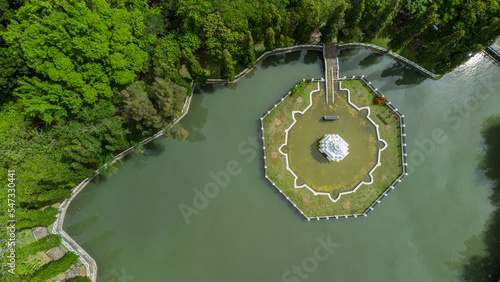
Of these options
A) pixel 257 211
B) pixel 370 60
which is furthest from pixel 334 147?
pixel 370 60

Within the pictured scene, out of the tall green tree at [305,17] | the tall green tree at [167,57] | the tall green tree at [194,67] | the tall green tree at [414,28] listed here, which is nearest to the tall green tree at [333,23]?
the tall green tree at [305,17]

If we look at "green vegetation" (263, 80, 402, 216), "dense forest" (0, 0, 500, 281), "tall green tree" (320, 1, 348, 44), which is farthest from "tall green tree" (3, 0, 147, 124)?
"tall green tree" (320, 1, 348, 44)

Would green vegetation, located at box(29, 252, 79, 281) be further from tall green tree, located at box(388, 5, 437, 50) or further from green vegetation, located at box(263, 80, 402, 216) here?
tall green tree, located at box(388, 5, 437, 50)

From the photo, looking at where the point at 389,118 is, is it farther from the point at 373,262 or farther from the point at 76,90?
the point at 76,90

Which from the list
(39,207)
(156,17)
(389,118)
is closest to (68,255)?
(39,207)

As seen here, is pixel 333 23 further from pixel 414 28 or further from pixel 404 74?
pixel 404 74

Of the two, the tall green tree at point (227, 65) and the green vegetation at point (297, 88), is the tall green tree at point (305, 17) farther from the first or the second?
the tall green tree at point (227, 65)
